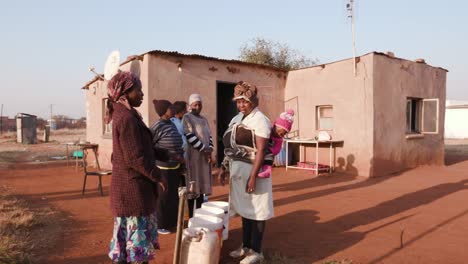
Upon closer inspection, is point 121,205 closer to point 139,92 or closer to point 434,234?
point 139,92

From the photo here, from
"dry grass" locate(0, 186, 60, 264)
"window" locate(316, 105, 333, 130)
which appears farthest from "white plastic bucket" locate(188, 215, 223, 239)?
"window" locate(316, 105, 333, 130)

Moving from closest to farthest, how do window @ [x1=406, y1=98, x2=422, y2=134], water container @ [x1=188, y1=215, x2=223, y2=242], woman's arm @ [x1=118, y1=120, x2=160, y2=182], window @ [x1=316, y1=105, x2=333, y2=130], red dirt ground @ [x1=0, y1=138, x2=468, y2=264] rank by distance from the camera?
woman's arm @ [x1=118, y1=120, x2=160, y2=182]
water container @ [x1=188, y1=215, x2=223, y2=242]
red dirt ground @ [x1=0, y1=138, x2=468, y2=264]
window @ [x1=316, y1=105, x2=333, y2=130]
window @ [x1=406, y1=98, x2=422, y2=134]

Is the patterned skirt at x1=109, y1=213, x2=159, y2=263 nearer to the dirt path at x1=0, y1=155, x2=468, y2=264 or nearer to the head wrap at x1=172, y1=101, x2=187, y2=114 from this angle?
the dirt path at x1=0, y1=155, x2=468, y2=264

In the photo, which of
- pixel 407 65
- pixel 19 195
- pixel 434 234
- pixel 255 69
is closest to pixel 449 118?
pixel 407 65

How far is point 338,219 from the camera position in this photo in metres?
5.15

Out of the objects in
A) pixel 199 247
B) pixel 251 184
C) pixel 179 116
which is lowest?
pixel 199 247

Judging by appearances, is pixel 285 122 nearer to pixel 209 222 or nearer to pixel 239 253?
pixel 209 222

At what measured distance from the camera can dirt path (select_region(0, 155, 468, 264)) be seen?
12.4ft

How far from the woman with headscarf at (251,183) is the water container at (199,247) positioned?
610 mm

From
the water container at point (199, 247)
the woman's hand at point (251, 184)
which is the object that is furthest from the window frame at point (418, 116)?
the water container at point (199, 247)

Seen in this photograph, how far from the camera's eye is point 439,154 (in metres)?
11.5

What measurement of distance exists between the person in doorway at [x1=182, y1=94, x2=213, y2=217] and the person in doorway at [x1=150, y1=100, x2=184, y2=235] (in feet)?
0.61

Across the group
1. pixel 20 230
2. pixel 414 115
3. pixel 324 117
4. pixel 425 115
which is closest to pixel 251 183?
pixel 20 230

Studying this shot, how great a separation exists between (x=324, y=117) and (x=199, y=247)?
27.8ft
